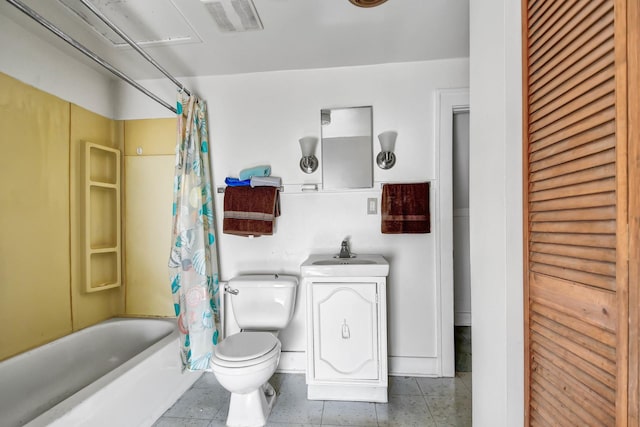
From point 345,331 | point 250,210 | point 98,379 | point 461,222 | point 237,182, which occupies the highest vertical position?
point 237,182

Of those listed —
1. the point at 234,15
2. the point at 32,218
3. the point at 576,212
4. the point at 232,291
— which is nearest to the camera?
the point at 576,212

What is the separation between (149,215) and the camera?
214 centimetres

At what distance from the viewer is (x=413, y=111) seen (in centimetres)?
195

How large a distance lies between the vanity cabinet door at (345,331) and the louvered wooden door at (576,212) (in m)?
0.92

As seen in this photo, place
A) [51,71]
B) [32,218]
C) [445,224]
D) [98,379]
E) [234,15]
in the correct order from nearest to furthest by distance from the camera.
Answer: [98,379], [234,15], [32,218], [51,71], [445,224]

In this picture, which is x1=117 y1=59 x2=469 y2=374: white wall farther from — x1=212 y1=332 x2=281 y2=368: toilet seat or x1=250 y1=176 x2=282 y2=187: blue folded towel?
x1=212 y1=332 x2=281 y2=368: toilet seat

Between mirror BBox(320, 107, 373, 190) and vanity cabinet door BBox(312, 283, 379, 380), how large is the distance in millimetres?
778

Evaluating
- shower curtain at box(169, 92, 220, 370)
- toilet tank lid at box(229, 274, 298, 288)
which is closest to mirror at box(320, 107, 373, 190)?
toilet tank lid at box(229, 274, 298, 288)

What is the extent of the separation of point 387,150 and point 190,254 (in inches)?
61.1

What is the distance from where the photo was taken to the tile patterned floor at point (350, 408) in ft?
4.99

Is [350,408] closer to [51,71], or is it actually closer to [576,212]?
[576,212]

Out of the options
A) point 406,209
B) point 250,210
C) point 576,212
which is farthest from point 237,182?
point 576,212

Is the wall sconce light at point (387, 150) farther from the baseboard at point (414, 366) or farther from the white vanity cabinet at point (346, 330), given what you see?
the baseboard at point (414, 366)

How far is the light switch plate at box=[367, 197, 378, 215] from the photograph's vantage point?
6.48ft
